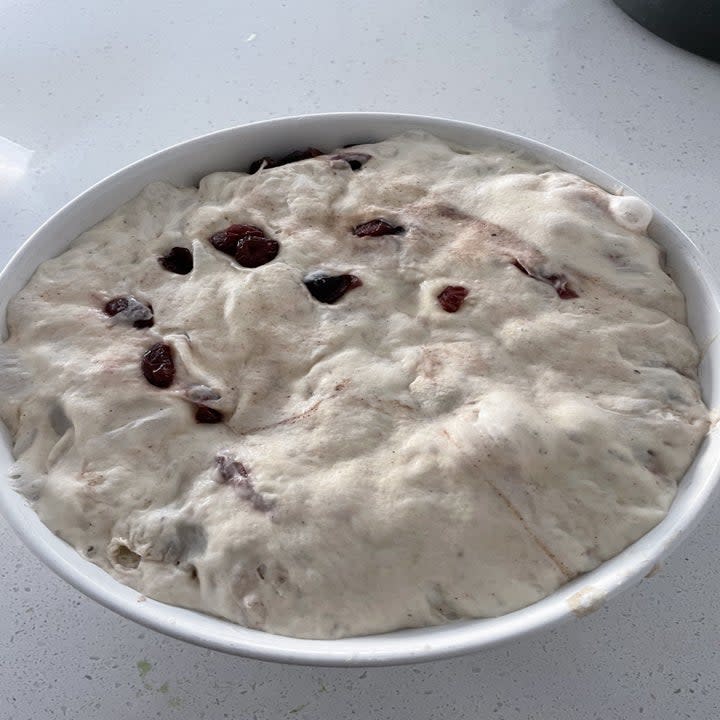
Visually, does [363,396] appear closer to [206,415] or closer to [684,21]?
[206,415]

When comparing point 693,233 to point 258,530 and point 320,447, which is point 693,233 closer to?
point 320,447

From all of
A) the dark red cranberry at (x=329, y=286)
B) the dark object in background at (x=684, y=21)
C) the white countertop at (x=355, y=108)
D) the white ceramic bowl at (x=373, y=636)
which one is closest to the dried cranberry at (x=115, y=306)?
the white ceramic bowl at (x=373, y=636)

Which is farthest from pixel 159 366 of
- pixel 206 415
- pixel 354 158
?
pixel 354 158

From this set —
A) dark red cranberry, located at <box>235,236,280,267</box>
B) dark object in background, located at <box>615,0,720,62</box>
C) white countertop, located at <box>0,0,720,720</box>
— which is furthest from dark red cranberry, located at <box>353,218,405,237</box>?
dark object in background, located at <box>615,0,720,62</box>

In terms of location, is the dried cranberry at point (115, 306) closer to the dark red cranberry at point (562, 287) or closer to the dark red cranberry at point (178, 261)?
the dark red cranberry at point (178, 261)

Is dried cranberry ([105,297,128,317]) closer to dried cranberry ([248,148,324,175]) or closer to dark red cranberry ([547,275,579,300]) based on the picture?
dried cranberry ([248,148,324,175])

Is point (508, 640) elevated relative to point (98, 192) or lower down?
lower down

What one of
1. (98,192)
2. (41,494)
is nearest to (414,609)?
(41,494)
